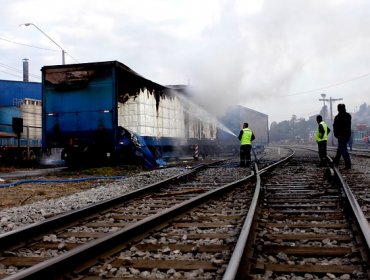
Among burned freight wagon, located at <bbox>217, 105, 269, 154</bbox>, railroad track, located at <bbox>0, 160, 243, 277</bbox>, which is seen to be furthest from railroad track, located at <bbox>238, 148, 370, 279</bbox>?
burned freight wagon, located at <bbox>217, 105, 269, 154</bbox>

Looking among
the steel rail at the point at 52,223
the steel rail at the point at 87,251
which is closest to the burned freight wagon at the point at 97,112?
the steel rail at the point at 52,223

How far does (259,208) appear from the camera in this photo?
5.81 meters

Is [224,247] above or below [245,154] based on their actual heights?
below

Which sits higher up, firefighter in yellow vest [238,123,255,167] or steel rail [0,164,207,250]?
firefighter in yellow vest [238,123,255,167]

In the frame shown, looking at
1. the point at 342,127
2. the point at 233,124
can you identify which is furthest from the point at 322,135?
the point at 233,124

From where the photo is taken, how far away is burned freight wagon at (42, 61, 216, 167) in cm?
1362

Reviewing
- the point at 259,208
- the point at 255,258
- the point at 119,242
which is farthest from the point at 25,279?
the point at 259,208

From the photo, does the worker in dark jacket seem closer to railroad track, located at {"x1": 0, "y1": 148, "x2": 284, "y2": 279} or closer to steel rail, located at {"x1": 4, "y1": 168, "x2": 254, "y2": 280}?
railroad track, located at {"x1": 0, "y1": 148, "x2": 284, "y2": 279}

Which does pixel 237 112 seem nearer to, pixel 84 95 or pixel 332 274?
pixel 84 95

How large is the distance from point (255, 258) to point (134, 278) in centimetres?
101

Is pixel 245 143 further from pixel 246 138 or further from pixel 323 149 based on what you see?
pixel 323 149

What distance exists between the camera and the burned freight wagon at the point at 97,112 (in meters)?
13.6

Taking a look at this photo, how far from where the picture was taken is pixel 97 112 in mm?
13719

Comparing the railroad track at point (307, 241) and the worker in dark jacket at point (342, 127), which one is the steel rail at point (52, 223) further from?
the worker in dark jacket at point (342, 127)
